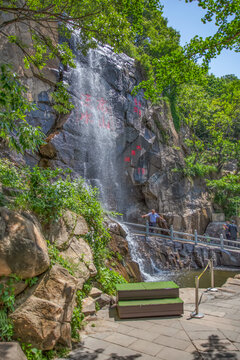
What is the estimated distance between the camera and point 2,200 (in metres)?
4.85

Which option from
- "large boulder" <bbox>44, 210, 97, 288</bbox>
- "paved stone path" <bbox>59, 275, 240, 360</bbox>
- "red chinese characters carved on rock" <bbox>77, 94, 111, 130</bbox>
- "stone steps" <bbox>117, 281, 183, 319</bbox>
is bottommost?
"paved stone path" <bbox>59, 275, 240, 360</bbox>

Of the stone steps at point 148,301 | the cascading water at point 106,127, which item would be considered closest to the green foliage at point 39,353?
the stone steps at point 148,301

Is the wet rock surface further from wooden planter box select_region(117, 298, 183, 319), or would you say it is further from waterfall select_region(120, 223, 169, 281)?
wooden planter box select_region(117, 298, 183, 319)

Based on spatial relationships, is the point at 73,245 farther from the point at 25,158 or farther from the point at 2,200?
the point at 25,158

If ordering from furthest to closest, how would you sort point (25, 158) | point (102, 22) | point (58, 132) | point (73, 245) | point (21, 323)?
point (58, 132) < point (25, 158) < point (102, 22) < point (73, 245) < point (21, 323)

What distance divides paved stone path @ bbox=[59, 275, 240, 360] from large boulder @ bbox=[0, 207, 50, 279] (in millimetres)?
1360

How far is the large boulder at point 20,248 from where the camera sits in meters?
4.13

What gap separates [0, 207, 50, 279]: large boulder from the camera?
4133 mm

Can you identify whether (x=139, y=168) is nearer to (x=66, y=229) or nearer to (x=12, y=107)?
(x=66, y=229)

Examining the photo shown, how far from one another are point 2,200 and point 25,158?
957 cm

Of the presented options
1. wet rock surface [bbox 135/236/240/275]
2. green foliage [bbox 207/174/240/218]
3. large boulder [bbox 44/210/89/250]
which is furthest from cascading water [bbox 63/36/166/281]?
large boulder [bbox 44/210/89/250]

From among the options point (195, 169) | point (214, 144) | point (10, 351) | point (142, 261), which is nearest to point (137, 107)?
point (195, 169)

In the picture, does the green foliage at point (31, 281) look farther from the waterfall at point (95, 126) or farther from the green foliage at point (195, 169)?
the green foliage at point (195, 169)

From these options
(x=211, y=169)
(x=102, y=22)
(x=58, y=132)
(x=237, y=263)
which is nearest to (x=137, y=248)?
(x=237, y=263)
